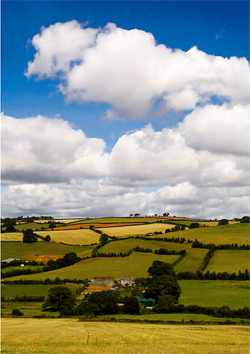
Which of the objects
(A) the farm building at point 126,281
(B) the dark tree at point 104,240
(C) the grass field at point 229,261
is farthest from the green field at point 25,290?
(B) the dark tree at point 104,240

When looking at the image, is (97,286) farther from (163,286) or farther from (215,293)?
(215,293)

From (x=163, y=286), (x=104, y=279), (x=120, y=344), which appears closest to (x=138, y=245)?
(x=104, y=279)

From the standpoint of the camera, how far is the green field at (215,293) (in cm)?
6681

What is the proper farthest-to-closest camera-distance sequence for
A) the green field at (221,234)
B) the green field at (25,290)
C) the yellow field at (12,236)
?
the yellow field at (12,236) → the green field at (221,234) → the green field at (25,290)

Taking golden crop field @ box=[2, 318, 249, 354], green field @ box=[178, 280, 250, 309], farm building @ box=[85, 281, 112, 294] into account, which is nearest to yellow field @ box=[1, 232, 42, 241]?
farm building @ box=[85, 281, 112, 294]

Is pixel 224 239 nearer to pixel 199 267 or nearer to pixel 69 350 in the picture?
pixel 199 267

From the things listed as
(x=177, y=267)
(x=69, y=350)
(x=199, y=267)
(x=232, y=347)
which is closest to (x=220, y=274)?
(x=199, y=267)

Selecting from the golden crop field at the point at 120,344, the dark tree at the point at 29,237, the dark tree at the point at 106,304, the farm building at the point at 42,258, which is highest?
the golden crop field at the point at 120,344

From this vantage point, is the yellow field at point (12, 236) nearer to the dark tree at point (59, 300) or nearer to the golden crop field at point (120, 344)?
the dark tree at point (59, 300)

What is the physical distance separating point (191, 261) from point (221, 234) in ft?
102

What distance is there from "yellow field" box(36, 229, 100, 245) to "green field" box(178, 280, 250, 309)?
72.5 metres

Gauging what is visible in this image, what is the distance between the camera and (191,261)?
342 ft

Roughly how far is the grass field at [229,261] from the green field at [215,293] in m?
8.31

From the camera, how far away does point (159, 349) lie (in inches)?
975
